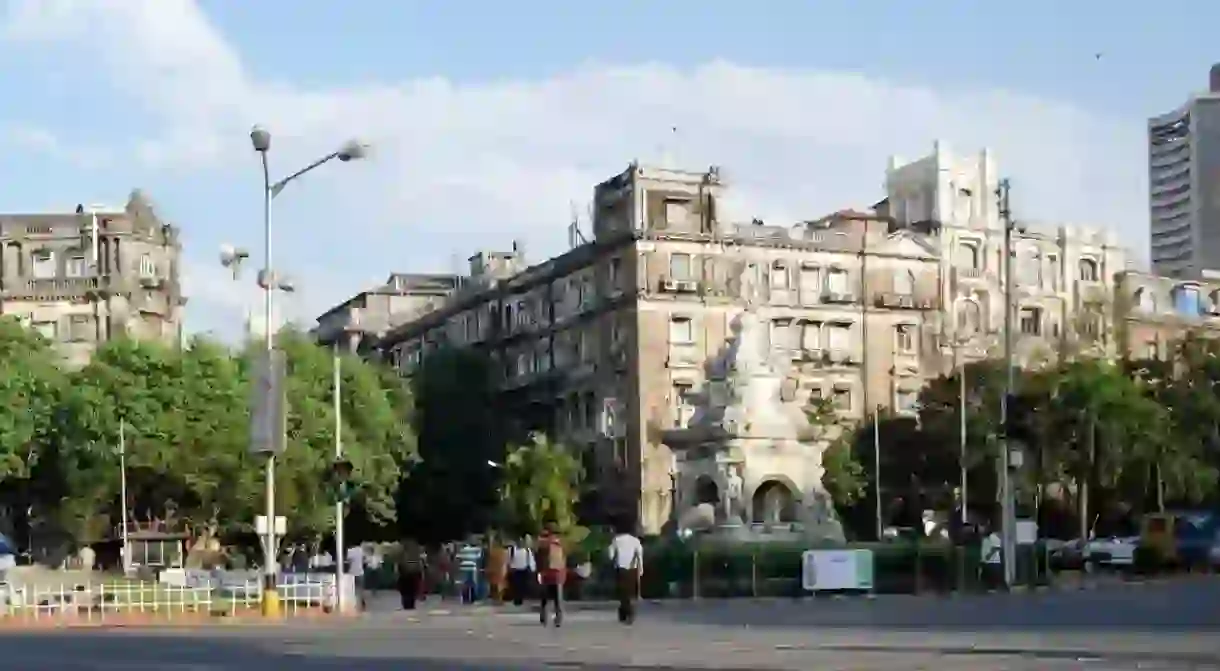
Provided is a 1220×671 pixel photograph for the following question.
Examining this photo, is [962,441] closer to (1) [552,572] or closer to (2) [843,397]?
(2) [843,397]

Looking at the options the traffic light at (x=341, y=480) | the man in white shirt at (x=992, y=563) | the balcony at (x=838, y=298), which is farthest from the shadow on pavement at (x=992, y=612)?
the balcony at (x=838, y=298)

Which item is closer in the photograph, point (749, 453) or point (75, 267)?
point (749, 453)

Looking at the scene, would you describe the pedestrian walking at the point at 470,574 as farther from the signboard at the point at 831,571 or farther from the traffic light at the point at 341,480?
the signboard at the point at 831,571

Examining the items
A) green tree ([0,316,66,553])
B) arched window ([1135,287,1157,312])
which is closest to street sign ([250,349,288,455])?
green tree ([0,316,66,553])

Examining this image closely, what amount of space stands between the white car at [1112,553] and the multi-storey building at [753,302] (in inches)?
996

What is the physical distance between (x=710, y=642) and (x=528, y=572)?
18.0 meters

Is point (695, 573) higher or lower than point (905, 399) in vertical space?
lower

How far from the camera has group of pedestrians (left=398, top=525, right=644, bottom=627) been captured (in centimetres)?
2939

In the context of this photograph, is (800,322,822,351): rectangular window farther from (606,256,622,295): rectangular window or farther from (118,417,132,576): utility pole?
(118,417,132,576): utility pole

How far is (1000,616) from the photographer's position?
3130cm

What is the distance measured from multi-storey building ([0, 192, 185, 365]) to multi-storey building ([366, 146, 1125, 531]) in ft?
60.1

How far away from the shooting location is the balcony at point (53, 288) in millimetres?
102438

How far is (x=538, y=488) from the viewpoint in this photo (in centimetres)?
7388

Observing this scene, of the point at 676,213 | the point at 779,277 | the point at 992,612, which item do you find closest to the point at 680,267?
the point at 676,213
